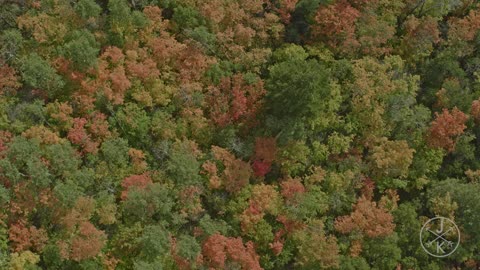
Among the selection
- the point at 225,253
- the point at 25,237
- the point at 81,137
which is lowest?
the point at 25,237

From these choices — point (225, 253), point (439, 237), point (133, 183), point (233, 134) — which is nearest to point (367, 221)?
point (439, 237)

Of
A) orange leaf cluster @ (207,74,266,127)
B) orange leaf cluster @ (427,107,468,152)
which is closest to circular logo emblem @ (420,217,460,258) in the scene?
orange leaf cluster @ (427,107,468,152)

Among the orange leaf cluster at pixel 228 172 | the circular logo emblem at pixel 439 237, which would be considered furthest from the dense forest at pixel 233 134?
the circular logo emblem at pixel 439 237

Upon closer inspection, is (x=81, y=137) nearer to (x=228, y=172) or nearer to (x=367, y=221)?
(x=228, y=172)

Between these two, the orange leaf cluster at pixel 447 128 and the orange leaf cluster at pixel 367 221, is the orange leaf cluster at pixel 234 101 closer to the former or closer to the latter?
the orange leaf cluster at pixel 367 221

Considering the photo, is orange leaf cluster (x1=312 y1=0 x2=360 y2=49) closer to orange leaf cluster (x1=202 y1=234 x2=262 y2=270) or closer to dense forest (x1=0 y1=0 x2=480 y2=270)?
dense forest (x1=0 y1=0 x2=480 y2=270)

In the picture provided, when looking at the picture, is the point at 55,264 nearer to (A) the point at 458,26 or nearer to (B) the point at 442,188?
(B) the point at 442,188
